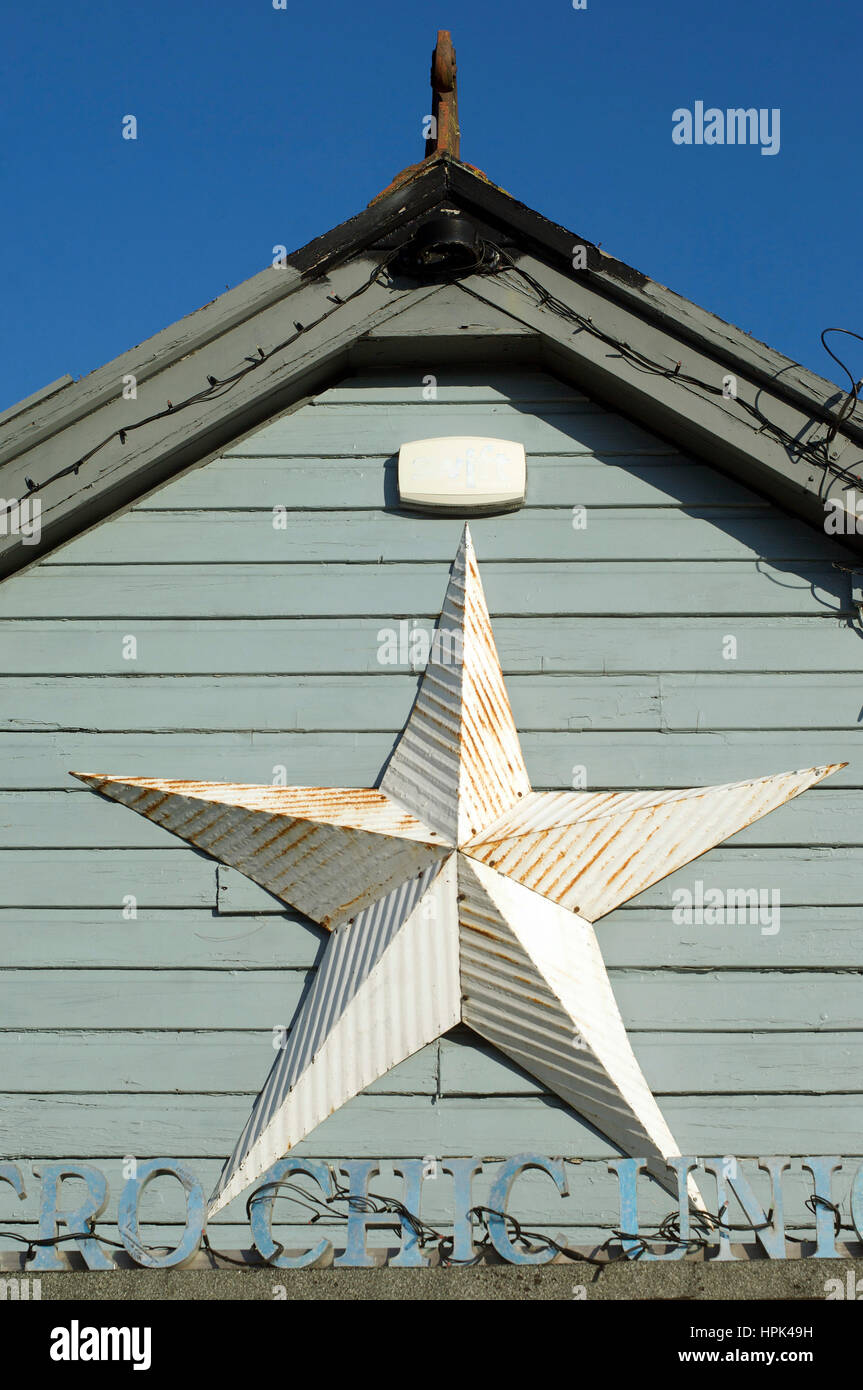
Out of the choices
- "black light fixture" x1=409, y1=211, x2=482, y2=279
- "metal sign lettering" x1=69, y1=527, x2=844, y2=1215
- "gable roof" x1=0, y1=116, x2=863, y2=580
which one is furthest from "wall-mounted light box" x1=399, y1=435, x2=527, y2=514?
"black light fixture" x1=409, y1=211, x2=482, y2=279

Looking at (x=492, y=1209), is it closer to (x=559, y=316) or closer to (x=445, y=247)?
(x=559, y=316)

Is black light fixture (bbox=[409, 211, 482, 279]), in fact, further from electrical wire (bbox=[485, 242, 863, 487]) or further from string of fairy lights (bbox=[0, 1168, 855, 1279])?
string of fairy lights (bbox=[0, 1168, 855, 1279])

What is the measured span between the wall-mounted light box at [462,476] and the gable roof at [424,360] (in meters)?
0.43

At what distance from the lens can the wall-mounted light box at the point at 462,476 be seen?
5.07m

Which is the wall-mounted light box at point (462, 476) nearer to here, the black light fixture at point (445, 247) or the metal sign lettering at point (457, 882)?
the metal sign lettering at point (457, 882)

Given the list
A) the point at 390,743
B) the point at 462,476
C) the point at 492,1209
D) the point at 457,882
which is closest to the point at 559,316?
the point at 462,476

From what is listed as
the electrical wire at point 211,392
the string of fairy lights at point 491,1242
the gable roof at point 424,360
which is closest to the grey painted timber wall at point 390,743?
the gable roof at point 424,360

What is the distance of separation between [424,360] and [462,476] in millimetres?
583

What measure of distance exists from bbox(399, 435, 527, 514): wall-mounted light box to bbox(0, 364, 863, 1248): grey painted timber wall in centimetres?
8

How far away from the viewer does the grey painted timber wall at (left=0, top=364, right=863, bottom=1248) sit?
4.34 metres

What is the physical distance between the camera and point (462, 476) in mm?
5086
